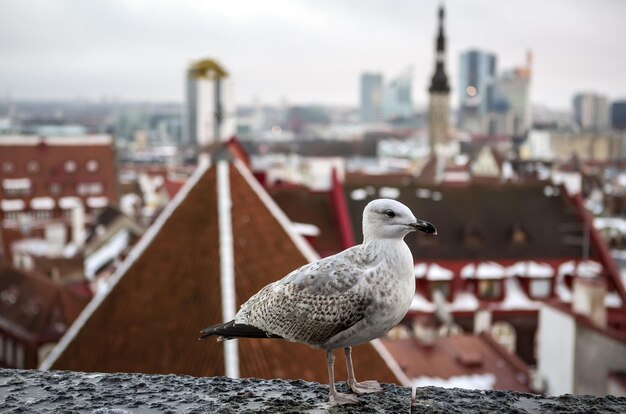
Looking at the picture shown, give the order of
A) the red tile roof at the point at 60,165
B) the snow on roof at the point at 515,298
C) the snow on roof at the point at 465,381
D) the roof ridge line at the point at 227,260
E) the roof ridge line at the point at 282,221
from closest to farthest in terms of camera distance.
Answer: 1. the roof ridge line at the point at 227,260
2. the roof ridge line at the point at 282,221
3. the snow on roof at the point at 465,381
4. the snow on roof at the point at 515,298
5. the red tile roof at the point at 60,165

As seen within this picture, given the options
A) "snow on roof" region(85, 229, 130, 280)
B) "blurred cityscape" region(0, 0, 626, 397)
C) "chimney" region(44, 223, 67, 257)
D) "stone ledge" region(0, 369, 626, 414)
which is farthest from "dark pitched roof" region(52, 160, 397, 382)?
"chimney" region(44, 223, 67, 257)

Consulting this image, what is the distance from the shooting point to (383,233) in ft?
7.72

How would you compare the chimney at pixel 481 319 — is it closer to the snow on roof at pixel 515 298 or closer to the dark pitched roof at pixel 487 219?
the snow on roof at pixel 515 298

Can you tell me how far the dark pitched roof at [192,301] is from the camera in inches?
317

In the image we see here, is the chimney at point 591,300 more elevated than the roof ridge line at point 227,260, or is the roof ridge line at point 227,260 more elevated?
the roof ridge line at point 227,260

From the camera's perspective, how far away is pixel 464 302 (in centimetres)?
2361

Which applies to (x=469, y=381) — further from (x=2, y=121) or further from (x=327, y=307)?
(x=2, y=121)

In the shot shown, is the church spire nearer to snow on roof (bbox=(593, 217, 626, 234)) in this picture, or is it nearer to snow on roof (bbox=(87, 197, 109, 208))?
snow on roof (bbox=(87, 197, 109, 208))

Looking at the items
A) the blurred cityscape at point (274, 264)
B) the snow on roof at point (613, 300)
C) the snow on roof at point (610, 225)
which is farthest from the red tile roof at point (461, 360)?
the snow on roof at point (610, 225)

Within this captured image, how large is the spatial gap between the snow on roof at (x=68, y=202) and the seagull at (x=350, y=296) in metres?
48.6

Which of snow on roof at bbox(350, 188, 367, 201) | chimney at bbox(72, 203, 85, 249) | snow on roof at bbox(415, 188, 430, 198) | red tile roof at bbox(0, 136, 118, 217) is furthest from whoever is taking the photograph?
red tile roof at bbox(0, 136, 118, 217)

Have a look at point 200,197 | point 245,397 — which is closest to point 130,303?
point 200,197

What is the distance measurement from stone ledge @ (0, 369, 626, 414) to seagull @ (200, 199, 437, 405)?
128mm

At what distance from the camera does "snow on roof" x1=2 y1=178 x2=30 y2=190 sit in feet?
162
